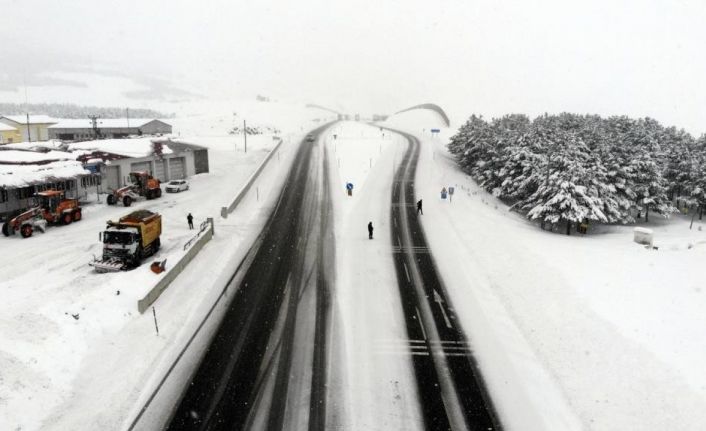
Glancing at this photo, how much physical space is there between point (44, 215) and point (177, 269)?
604 inches

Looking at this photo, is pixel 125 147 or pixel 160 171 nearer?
pixel 125 147

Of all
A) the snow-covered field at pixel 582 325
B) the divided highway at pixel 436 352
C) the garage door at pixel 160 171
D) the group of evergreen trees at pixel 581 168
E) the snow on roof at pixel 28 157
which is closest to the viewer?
the divided highway at pixel 436 352

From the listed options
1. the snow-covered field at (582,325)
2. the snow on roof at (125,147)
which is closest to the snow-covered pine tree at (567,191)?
the snow-covered field at (582,325)

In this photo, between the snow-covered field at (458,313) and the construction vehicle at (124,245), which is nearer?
the snow-covered field at (458,313)

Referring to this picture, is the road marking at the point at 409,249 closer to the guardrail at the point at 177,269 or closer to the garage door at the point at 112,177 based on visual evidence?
the guardrail at the point at 177,269

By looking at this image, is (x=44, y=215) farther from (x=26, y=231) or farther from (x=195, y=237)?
(x=195, y=237)

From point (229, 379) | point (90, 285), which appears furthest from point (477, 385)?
point (90, 285)

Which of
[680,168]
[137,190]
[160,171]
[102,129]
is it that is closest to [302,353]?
[137,190]

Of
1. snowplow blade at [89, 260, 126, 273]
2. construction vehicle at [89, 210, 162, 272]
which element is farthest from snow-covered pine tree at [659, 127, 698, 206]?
snowplow blade at [89, 260, 126, 273]

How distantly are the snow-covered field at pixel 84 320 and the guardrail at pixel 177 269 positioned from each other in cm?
33

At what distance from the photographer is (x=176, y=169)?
49.2 metres

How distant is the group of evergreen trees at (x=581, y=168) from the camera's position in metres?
33.3

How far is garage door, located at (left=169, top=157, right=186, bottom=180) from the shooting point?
159 feet

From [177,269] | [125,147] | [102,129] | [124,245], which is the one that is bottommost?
[177,269]
